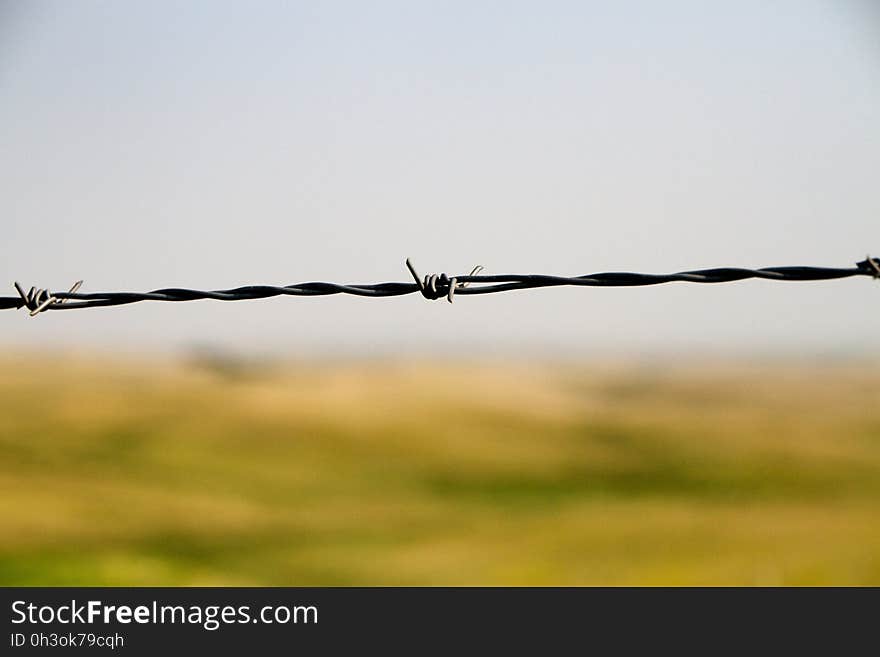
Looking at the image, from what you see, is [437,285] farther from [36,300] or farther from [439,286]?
[36,300]

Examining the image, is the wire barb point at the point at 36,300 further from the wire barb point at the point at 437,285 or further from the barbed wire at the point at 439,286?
the wire barb point at the point at 437,285

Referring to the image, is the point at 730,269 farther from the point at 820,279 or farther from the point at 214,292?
the point at 214,292

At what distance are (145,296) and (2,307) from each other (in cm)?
54

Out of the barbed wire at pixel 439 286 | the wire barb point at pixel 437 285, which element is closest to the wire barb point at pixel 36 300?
the barbed wire at pixel 439 286

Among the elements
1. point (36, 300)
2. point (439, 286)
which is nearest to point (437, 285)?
point (439, 286)

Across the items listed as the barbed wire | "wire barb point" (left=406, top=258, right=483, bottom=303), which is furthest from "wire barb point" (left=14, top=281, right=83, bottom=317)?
"wire barb point" (left=406, top=258, right=483, bottom=303)

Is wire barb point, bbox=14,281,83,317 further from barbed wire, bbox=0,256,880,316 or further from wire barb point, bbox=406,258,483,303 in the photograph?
wire barb point, bbox=406,258,483,303

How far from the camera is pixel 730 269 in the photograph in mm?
2125
